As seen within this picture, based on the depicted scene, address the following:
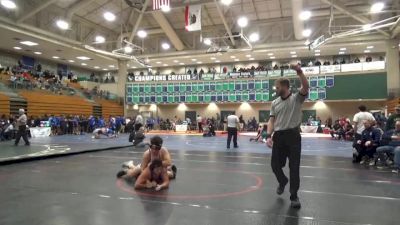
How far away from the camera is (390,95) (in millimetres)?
25281

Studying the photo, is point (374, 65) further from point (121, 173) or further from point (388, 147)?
point (121, 173)

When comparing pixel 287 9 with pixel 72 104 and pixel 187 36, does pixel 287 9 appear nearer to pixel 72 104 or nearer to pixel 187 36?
pixel 187 36

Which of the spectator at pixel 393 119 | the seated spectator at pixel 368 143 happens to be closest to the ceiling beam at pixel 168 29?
the seated spectator at pixel 368 143

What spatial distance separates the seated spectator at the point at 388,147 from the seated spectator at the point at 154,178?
5.16 meters

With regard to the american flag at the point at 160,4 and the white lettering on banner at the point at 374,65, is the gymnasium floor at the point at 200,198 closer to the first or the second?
the american flag at the point at 160,4

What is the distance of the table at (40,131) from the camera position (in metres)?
20.3

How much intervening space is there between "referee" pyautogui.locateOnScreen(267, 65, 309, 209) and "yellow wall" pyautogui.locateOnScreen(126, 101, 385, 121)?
26.1 m

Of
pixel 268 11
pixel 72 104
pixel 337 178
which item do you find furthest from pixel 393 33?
pixel 72 104

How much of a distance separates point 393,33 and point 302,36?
6.23 m

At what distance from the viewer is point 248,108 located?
106 feet

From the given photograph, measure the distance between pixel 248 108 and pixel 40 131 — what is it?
61.1ft

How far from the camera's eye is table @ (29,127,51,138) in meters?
20.3

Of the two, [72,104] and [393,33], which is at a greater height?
[393,33]

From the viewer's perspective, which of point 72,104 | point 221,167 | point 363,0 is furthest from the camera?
point 72,104
